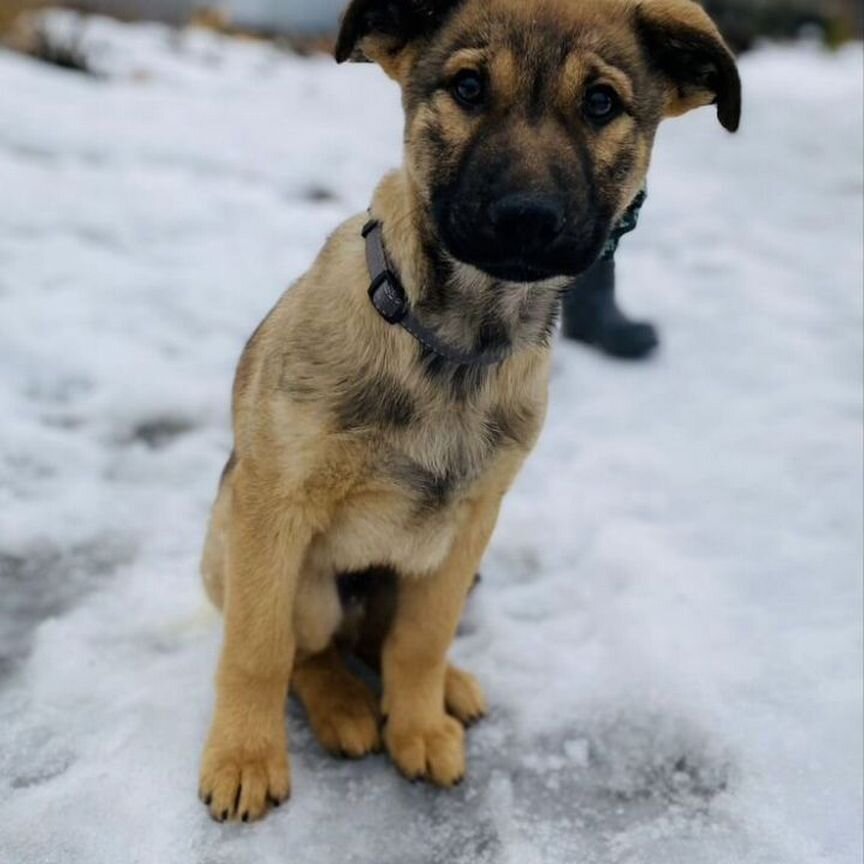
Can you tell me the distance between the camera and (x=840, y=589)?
3.67 meters

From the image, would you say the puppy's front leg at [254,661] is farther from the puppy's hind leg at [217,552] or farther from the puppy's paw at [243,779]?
the puppy's hind leg at [217,552]

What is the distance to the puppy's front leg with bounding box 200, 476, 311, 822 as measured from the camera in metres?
2.68

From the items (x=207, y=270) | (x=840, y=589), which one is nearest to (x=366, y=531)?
(x=840, y=589)

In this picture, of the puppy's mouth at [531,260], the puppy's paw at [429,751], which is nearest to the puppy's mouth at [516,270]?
the puppy's mouth at [531,260]

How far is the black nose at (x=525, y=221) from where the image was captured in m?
2.16

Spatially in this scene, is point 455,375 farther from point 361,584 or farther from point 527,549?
point 527,549

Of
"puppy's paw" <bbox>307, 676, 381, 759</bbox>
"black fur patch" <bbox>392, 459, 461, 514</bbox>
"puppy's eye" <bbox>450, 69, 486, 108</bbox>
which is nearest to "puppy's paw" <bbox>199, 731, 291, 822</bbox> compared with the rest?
"puppy's paw" <bbox>307, 676, 381, 759</bbox>

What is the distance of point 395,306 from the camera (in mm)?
2541

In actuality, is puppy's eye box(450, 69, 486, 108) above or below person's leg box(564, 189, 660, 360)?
above

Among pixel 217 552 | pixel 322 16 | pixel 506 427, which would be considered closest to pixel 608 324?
pixel 506 427

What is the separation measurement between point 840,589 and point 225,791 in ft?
7.29

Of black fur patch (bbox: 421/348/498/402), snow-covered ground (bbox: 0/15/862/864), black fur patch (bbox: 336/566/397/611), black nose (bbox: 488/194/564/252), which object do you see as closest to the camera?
black nose (bbox: 488/194/564/252)

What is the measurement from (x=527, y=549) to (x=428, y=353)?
4.79ft

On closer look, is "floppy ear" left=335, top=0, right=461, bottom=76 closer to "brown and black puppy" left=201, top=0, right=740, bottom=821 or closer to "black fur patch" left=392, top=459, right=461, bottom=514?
"brown and black puppy" left=201, top=0, right=740, bottom=821
